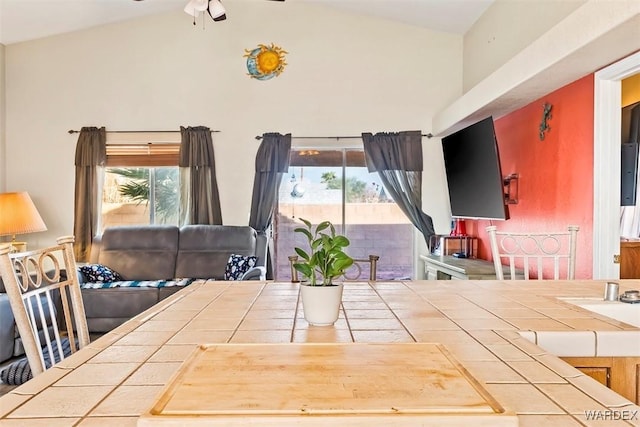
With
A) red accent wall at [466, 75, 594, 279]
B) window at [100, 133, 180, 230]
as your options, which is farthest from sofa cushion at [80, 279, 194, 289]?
red accent wall at [466, 75, 594, 279]

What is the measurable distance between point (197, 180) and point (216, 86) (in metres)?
1.05

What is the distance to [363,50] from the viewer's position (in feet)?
15.6

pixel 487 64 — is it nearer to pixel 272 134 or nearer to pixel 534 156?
pixel 534 156

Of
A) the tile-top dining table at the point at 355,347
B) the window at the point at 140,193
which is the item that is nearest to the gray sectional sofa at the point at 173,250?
the window at the point at 140,193

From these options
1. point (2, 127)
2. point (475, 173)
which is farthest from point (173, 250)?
point (475, 173)

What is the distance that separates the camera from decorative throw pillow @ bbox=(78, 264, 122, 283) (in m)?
3.97

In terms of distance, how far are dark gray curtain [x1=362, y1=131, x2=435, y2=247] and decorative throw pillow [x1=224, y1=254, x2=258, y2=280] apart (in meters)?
1.60

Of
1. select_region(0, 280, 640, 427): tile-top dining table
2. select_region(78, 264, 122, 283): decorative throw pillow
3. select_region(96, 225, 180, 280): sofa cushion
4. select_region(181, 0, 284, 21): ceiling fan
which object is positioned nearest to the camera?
select_region(0, 280, 640, 427): tile-top dining table

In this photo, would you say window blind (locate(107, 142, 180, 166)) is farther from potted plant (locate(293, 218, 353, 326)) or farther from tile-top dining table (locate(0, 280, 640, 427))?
potted plant (locate(293, 218, 353, 326))

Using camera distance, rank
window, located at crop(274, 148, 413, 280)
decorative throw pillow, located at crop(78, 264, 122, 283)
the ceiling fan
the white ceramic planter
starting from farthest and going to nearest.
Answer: window, located at crop(274, 148, 413, 280)
decorative throw pillow, located at crop(78, 264, 122, 283)
the ceiling fan
the white ceramic planter

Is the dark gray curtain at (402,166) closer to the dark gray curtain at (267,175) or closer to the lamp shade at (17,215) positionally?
the dark gray curtain at (267,175)

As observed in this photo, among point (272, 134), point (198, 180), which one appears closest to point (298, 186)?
point (272, 134)

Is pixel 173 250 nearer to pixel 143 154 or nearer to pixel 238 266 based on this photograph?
pixel 238 266

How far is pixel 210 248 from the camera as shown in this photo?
439 cm
